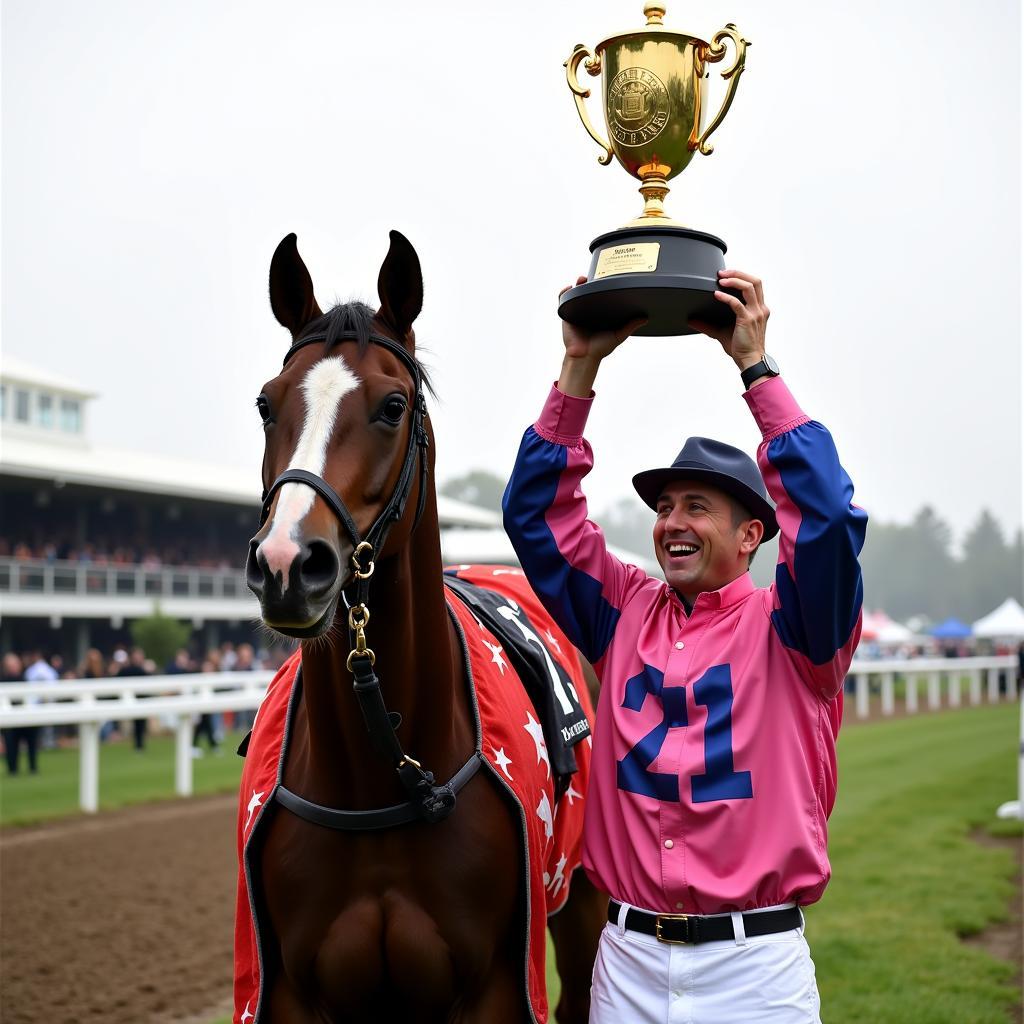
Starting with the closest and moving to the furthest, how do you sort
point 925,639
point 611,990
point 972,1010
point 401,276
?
point 611,990 → point 401,276 → point 972,1010 → point 925,639

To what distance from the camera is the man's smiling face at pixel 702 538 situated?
2.51 meters

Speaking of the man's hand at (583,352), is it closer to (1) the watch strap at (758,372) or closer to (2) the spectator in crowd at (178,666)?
(1) the watch strap at (758,372)

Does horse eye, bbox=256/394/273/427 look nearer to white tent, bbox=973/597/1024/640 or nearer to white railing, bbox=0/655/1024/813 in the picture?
white railing, bbox=0/655/1024/813

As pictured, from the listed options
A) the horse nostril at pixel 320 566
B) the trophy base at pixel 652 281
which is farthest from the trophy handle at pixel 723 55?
the horse nostril at pixel 320 566

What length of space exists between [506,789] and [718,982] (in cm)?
60

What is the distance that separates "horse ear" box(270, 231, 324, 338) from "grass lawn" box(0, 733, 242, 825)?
7682 mm

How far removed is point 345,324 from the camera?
7.84 feet

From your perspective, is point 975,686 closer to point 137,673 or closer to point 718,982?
point 137,673

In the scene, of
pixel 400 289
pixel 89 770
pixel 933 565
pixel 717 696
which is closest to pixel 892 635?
pixel 89 770

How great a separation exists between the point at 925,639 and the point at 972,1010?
38.8 meters

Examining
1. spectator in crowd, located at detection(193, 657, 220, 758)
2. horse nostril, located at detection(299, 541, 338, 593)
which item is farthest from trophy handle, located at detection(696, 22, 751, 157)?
spectator in crowd, located at detection(193, 657, 220, 758)

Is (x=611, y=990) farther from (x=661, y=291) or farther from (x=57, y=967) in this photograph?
(x=57, y=967)

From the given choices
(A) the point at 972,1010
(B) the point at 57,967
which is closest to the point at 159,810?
(B) the point at 57,967

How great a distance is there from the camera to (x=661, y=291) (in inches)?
95.5
